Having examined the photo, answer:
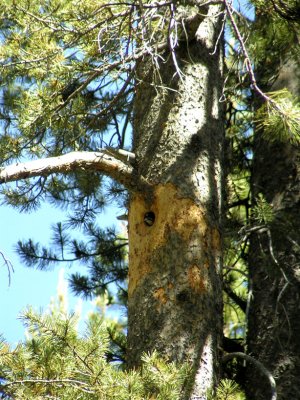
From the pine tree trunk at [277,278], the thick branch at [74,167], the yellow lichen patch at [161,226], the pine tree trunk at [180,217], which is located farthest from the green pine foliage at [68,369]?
the pine tree trunk at [277,278]

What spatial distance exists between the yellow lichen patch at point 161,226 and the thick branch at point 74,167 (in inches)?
5.5

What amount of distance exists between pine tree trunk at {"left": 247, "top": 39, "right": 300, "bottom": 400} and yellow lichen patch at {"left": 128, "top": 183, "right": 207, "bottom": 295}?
2.27ft

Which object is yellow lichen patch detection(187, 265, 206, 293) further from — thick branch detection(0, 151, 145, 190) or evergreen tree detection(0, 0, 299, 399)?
thick branch detection(0, 151, 145, 190)

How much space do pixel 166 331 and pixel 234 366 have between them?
120cm

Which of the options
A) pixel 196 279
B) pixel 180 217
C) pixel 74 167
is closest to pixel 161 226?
pixel 180 217

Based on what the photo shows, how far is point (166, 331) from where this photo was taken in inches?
127

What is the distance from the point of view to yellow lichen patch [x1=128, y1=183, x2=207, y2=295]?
3.44 metres

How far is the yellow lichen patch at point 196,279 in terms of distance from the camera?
3332 millimetres

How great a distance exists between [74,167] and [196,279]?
0.70 meters

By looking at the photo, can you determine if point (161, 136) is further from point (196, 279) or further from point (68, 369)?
point (68, 369)

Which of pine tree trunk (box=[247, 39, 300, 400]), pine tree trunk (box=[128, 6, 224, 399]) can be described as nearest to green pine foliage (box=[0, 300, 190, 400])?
pine tree trunk (box=[128, 6, 224, 399])

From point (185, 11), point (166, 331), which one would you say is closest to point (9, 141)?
point (185, 11)

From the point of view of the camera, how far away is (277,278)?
4.43 metres

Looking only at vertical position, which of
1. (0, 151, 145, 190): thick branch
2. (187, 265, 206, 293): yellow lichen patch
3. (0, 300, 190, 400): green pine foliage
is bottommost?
(0, 300, 190, 400): green pine foliage
